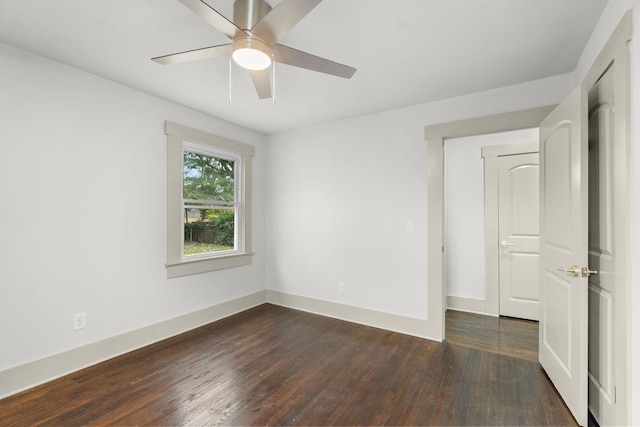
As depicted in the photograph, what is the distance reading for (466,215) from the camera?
Answer: 161 inches

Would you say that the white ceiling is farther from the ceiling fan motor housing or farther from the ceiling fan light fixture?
the ceiling fan light fixture

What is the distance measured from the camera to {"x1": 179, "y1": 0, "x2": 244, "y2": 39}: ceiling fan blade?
4.27 ft

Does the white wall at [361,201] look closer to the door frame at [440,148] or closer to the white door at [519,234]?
the door frame at [440,148]

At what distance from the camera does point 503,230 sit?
3836 millimetres

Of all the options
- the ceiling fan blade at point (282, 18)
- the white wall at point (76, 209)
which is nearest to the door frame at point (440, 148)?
the ceiling fan blade at point (282, 18)

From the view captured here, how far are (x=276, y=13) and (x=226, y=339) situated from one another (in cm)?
284

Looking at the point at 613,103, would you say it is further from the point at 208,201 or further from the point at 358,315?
the point at 208,201

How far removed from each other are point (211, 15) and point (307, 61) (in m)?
0.56

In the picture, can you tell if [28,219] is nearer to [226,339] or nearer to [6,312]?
[6,312]

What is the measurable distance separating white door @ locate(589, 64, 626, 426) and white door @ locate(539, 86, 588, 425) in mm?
98

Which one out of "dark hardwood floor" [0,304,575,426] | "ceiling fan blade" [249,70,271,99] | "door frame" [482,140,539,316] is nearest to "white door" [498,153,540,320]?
"door frame" [482,140,539,316]

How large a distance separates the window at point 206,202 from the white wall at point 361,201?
469mm

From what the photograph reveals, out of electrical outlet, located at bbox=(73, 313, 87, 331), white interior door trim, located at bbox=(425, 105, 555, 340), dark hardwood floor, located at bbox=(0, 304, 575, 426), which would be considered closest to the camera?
dark hardwood floor, located at bbox=(0, 304, 575, 426)

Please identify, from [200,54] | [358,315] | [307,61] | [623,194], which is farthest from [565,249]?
[200,54]
